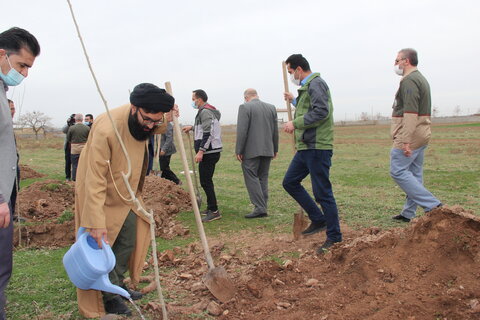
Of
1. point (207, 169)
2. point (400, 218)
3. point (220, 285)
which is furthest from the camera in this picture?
point (207, 169)

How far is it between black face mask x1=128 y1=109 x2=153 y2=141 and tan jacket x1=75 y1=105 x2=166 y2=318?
0.04 m

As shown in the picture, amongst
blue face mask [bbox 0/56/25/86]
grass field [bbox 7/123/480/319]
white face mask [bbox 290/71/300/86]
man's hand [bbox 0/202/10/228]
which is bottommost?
grass field [bbox 7/123/480/319]

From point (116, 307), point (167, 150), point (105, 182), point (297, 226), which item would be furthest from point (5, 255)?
point (167, 150)

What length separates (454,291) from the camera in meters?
2.88

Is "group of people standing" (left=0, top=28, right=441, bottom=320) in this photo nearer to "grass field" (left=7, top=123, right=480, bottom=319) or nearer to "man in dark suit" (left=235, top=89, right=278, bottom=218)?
"man in dark suit" (left=235, top=89, right=278, bottom=218)

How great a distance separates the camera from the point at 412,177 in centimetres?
536

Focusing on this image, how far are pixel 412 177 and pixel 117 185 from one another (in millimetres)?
3853

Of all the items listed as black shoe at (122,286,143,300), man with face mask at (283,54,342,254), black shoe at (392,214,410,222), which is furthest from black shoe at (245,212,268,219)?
black shoe at (122,286,143,300)

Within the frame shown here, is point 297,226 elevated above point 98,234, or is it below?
below

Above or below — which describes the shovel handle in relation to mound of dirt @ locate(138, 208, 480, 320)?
above

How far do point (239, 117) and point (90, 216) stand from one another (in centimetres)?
423

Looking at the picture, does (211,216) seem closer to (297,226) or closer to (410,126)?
(297,226)

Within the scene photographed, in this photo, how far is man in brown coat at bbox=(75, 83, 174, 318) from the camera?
3.13m

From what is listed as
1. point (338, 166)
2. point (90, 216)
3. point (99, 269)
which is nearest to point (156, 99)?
point (90, 216)
